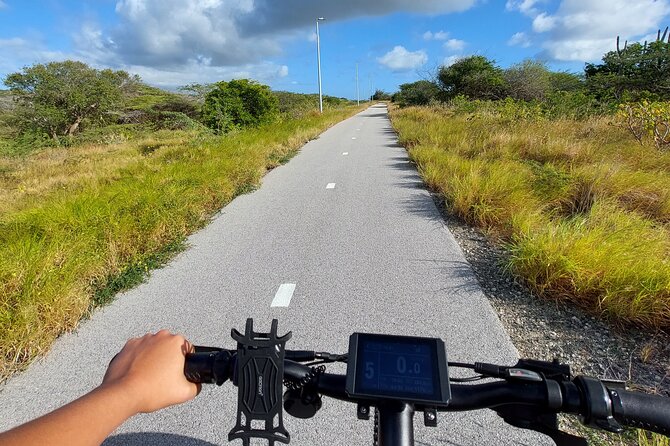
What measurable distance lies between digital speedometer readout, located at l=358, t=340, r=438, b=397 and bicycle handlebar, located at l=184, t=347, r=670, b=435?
0.06 metres

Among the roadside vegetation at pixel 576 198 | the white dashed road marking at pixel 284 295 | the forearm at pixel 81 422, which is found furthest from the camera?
the white dashed road marking at pixel 284 295

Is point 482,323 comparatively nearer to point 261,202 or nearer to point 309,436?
point 309,436

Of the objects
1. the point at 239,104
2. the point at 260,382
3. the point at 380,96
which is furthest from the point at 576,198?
the point at 380,96

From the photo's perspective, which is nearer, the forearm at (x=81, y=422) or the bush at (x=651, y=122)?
the forearm at (x=81, y=422)

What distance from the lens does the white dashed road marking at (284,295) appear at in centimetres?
314

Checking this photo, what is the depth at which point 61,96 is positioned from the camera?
23359 mm

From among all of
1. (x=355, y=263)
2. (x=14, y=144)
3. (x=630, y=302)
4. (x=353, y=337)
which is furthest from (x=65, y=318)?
(x=14, y=144)

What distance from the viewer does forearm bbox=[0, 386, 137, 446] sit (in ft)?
2.28

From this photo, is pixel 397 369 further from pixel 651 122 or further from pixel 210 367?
pixel 651 122

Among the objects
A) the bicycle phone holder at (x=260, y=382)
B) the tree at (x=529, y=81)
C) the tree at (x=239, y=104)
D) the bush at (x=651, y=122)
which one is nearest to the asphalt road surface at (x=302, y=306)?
the bicycle phone holder at (x=260, y=382)

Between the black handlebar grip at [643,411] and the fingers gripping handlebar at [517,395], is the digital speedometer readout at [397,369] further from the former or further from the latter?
the black handlebar grip at [643,411]

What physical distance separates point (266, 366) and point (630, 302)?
296cm

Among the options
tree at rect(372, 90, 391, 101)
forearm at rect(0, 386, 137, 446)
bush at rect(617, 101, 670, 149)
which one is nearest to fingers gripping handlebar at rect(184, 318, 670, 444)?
forearm at rect(0, 386, 137, 446)

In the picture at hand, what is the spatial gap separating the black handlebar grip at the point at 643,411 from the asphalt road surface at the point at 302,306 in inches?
44.4
